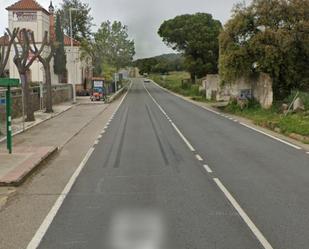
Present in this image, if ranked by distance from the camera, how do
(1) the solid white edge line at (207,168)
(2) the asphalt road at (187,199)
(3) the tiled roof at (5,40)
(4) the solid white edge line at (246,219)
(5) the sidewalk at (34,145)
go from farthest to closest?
(3) the tiled roof at (5,40) → (1) the solid white edge line at (207,168) → (5) the sidewalk at (34,145) → (2) the asphalt road at (187,199) → (4) the solid white edge line at (246,219)

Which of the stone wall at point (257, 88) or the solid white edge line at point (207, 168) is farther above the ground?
the stone wall at point (257, 88)

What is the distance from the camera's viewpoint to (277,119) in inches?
1133

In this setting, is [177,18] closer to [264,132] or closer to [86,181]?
[264,132]

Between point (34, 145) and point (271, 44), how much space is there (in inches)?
850

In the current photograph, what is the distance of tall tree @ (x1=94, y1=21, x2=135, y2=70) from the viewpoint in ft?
325

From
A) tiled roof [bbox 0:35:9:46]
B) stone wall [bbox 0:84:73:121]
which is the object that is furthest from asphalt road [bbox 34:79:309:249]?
tiled roof [bbox 0:35:9:46]

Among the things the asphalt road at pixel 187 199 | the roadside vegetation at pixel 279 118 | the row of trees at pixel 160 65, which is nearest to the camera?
the asphalt road at pixel 187 199

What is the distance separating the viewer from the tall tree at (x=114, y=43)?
325 ft

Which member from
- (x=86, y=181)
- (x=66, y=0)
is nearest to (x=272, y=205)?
(x=86, y=181)

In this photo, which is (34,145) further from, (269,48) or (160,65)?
(160,65)

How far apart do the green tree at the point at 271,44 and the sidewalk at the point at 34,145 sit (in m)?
12.1

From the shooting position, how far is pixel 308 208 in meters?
9.72

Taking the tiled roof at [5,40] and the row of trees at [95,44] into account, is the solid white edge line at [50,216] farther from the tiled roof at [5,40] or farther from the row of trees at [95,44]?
the row of trees at [95,44]

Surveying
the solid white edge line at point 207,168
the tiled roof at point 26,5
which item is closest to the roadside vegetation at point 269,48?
the solid white edge line at point 207,168
